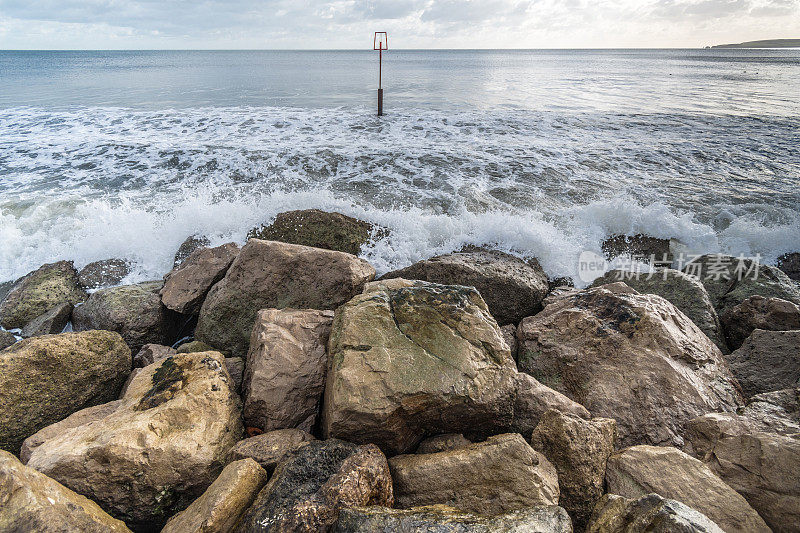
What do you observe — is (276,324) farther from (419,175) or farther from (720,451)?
(419,175)

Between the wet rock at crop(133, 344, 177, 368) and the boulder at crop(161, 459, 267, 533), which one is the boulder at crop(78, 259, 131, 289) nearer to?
the wet rock at crop(133, 344, 177, 368)

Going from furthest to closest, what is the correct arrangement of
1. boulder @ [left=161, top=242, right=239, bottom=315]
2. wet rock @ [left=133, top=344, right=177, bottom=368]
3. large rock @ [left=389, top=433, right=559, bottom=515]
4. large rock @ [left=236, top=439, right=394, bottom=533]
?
boulder @ [left=161, top=242, right=239, bottom=315] < wet rock @ [left=133, top=344, right=177, bottom=368] < large rock @ [left=389, top=433, right=559, bottom=515] < large rock @ [left=236, top=439, right=394, bottom=533]

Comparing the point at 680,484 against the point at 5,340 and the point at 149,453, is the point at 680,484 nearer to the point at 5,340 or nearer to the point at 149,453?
the point at 149,453

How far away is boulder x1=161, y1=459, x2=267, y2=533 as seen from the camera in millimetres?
1776

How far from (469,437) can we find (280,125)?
39.3ft

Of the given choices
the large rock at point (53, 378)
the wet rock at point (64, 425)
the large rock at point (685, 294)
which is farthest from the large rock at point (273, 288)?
the large rock at point (685, 294)

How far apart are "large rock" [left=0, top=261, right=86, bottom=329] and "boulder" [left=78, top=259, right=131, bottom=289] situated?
0.09 metres

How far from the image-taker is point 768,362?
3160mm

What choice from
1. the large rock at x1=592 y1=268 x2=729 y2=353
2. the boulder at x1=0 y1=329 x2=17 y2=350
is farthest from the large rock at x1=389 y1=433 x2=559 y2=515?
the boulder at x1=0 y1=329 x2=17 y2=350

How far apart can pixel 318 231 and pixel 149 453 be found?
3.27m

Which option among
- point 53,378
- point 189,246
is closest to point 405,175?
point 189,246

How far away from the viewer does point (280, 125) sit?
12359 mm

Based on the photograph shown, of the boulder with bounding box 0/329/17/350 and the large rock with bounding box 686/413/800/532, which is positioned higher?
the large rock with bounding box 686/413/800/532

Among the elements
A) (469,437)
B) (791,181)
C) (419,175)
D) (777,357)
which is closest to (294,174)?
(419,175)
